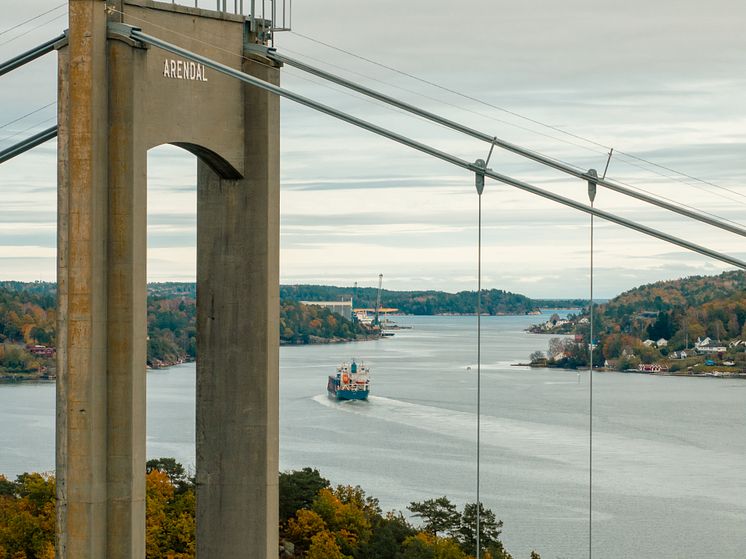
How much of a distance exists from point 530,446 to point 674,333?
14.4 m

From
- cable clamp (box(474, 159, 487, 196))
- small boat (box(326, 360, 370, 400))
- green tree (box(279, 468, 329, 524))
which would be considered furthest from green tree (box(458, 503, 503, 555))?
small boat (box(326, 360, 370, 400))

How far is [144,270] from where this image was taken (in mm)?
7977

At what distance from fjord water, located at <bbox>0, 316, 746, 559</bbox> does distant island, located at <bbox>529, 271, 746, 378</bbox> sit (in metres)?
1.00

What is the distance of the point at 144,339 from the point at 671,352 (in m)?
42.6

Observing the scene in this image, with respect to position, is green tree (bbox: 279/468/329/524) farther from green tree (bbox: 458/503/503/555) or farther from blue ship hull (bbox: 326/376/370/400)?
blue ship hull (bbox: 326/376/370/400)

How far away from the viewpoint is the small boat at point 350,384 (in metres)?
41.0

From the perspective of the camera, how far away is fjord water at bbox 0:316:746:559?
24734mm

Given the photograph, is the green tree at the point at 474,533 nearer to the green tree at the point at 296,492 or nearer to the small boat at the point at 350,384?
the green tree at the point at 296,492

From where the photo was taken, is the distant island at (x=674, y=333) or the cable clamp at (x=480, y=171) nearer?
the cable clamp at (x=480, y=171)

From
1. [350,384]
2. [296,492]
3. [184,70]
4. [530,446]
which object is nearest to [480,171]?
[184,70]

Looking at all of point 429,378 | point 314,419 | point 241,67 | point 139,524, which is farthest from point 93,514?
point 429,378

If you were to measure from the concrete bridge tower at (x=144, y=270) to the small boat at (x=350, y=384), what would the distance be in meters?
31.8

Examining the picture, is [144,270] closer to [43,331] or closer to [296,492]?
[296,492]

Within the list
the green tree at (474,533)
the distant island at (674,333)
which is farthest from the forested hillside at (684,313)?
the green tree at (474,533)
